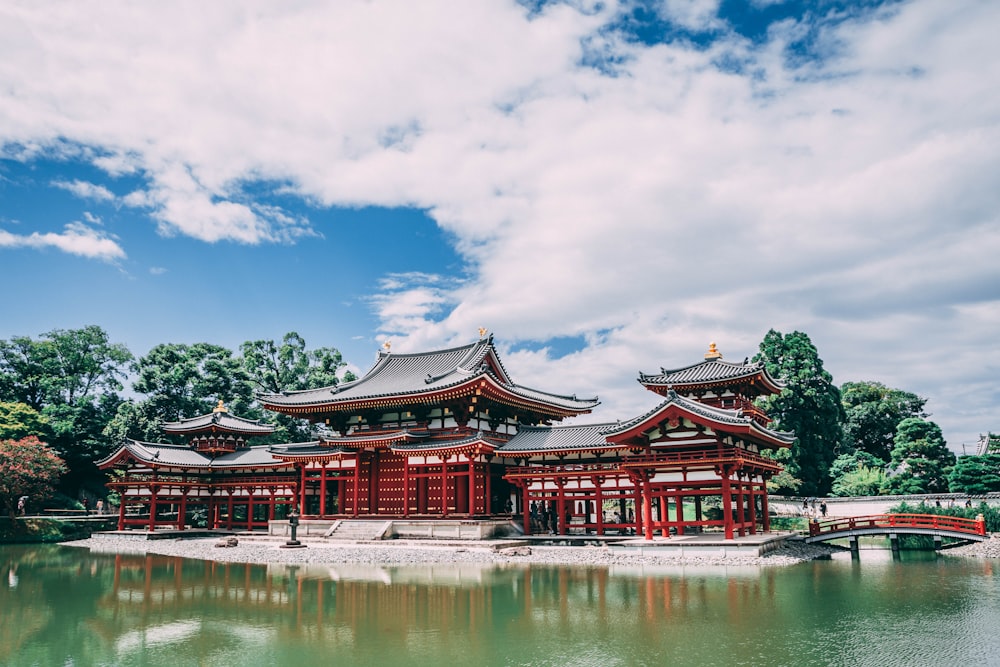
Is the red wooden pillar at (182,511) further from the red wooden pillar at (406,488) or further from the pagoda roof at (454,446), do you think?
the pagoda roof at (454,446)

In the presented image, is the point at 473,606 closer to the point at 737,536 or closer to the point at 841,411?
the point at 737,536

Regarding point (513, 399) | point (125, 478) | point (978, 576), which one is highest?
point (513, 399)

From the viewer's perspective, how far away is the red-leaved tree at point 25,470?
126ft

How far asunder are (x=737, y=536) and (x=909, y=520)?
9450 millimetres

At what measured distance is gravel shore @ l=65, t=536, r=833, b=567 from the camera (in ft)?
75.7

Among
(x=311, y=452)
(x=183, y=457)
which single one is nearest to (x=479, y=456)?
(x=311, y=452)

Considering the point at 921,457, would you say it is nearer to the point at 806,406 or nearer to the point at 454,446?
the point at 806,406

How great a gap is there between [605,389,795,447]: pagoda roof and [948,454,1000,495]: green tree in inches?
658

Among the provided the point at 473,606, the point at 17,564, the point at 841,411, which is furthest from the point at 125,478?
the point at 841,411

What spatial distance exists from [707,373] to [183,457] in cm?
2972

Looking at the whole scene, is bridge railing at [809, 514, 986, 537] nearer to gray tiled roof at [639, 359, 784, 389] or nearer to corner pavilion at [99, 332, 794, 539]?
corner pavilion at [99, 332, 794, 539]

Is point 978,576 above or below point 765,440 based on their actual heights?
below

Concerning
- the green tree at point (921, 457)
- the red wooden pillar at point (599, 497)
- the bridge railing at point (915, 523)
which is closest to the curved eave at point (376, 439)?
the red wooden pillar at point (599, 497)

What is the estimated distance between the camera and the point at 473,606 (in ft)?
50.4
